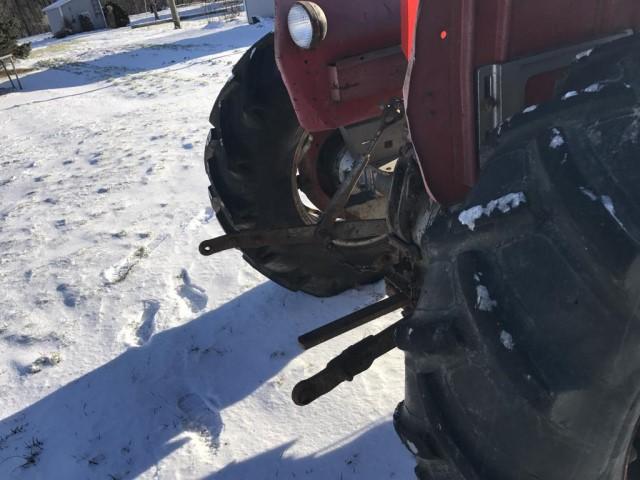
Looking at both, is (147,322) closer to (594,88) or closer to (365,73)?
(365,73)

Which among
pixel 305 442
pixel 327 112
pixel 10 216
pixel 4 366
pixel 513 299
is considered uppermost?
pixel 327 112

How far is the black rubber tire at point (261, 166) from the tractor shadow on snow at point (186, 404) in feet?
1.00

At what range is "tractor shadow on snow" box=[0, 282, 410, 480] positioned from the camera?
81.4 inches

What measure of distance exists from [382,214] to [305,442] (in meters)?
1.11

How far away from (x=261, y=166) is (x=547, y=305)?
1687mm

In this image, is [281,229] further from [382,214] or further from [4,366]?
[4,366]

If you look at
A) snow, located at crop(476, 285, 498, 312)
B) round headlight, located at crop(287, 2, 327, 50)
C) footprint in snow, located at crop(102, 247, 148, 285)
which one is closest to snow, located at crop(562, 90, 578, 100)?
snow, located at crop(476, 285, 498, 312)

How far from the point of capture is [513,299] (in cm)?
91

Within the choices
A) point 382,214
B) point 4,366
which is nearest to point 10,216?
point 4,366

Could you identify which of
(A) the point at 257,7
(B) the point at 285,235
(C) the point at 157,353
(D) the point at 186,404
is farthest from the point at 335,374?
(A) the point at 257,7

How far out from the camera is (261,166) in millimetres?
2400

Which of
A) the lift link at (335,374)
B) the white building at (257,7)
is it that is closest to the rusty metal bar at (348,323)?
the lift link at (335,374)

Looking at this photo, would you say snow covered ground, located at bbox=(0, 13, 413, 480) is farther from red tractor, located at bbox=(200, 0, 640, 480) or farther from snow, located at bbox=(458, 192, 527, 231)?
snow, located at bbox=(458, 192, 527, 231)

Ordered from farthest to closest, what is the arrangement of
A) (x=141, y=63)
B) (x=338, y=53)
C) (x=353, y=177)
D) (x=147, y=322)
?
1. (x=141, y=63)
2. (x=147, y=322)
3. (x=353, y=177)
4. (x=338, y=53)
